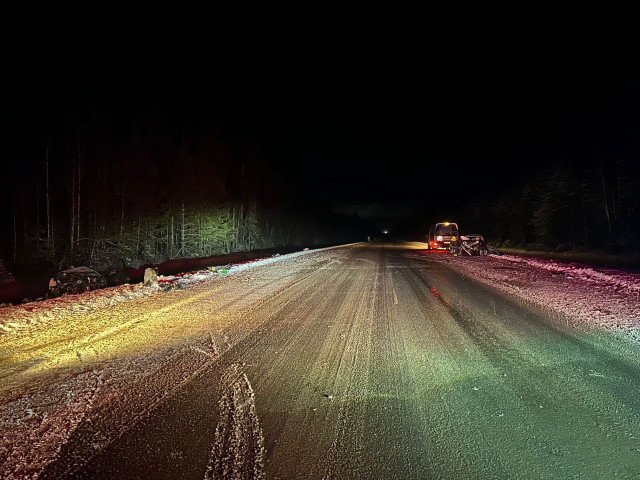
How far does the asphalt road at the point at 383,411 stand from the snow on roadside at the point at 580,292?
1347 mm

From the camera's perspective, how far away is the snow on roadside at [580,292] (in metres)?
7.02

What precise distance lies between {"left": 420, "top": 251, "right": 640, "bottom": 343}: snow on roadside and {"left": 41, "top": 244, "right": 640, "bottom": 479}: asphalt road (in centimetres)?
135

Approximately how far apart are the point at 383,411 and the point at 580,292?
945 centimetres

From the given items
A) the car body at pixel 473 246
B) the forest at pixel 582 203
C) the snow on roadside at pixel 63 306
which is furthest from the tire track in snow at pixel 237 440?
the forest at pixel 582 203

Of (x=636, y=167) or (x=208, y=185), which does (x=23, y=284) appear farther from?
(x=636, y=167)

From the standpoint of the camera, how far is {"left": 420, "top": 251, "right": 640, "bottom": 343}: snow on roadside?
702cm

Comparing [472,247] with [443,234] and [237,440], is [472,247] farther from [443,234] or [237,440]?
[237,440]

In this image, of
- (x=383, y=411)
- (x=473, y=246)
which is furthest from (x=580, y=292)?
(x=473, y=246)

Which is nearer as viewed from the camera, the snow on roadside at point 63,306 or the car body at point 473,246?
the snow on roadside at point 63,306

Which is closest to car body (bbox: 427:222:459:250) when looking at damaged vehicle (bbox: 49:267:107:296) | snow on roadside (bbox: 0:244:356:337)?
snow on roadside (bbox: 0:244:356:337)

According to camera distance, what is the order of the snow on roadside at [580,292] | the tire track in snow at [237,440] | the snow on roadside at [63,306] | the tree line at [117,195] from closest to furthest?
1. the tire track in snow at [237,440]
2. the snow on roadside at [580,292]
3. the snow on roadside at [63,306]
4. the tree line at [117,195]

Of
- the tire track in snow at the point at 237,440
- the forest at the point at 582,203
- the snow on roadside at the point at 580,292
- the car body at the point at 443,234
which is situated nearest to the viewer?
the tire track in snow at the point at 237,440

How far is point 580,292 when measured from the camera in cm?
1004

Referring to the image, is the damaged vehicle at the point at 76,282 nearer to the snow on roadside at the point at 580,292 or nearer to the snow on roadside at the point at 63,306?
the snow on roadside at the point at 63,306
